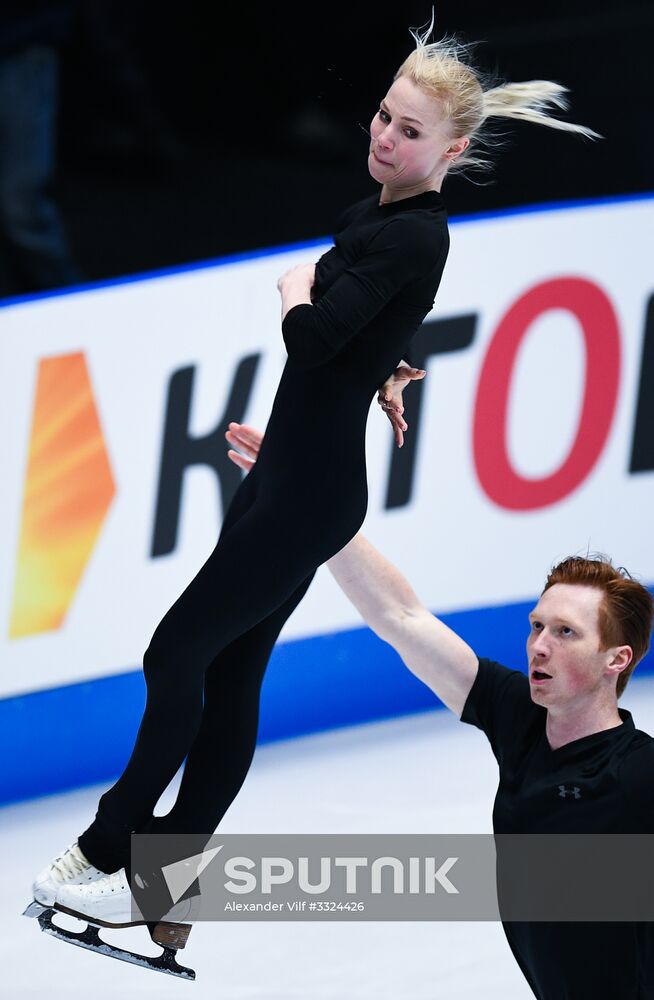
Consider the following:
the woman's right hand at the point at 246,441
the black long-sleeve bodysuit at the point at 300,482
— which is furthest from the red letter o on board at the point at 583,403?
the black long-sleeve bodysuit at the point at 300,482

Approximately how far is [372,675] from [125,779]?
249 centimetres

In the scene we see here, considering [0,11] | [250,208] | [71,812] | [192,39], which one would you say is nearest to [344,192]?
[250,208]

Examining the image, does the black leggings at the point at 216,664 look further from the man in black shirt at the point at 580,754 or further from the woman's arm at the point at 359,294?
the man in black shirt at the point at 580,754

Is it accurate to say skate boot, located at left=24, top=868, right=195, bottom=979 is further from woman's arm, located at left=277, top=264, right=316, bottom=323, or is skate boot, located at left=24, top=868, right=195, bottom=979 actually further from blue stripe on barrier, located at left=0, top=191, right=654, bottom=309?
blue stripe on barrier, located at left=0, top=191, right=654, bottom=309

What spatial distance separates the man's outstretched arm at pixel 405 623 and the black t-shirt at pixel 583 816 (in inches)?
6.5

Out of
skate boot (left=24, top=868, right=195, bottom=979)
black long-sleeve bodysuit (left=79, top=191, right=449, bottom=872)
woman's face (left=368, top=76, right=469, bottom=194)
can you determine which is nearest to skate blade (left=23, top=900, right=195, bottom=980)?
skate boot (left=24, top=868, right=195, bottom=979)

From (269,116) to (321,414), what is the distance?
528 centimetres

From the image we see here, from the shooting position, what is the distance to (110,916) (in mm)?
2848

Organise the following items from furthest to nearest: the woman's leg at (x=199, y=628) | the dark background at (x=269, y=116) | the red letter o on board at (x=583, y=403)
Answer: the dark background at (x=269, y=116) → the red letter o on board at (x=583, y=403) → the woman's leg at (x=199, y=628)

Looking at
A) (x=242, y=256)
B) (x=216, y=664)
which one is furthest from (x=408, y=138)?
(x=242, y=256)

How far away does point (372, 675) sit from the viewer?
5289 mm

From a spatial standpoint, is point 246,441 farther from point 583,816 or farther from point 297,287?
point 583,816

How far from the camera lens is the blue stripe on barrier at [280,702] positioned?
185 inches

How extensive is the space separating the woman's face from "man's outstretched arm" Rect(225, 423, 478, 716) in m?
0.56
